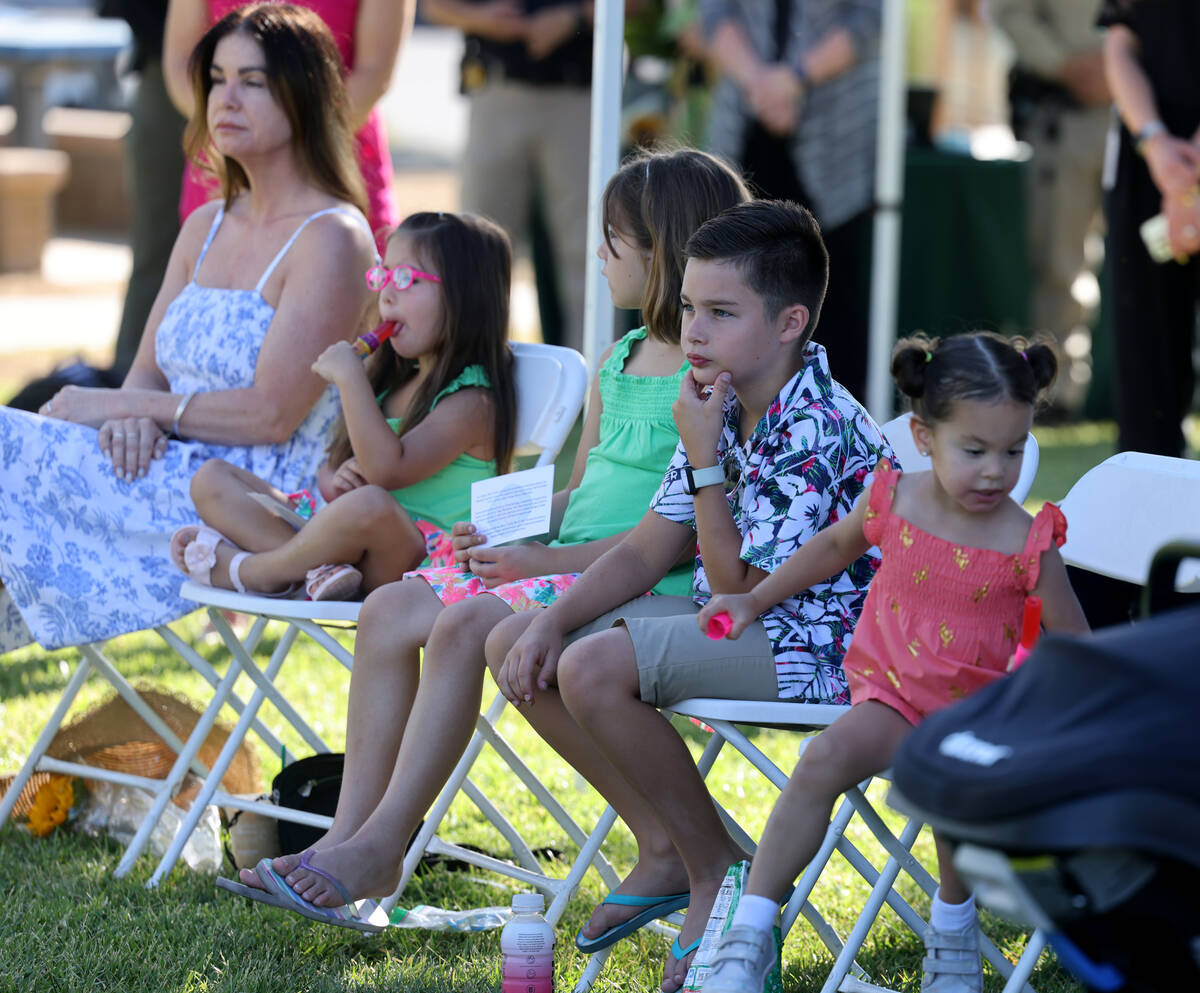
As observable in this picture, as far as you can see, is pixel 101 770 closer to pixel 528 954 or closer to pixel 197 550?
pixel 197 550

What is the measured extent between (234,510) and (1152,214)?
2493 millimetres

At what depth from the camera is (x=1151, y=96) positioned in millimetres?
4320

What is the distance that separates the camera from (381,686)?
284 cm

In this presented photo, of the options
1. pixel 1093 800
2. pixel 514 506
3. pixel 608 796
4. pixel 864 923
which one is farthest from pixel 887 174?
pixel 1093 800

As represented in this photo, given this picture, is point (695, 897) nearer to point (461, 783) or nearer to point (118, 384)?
point (461, 783)

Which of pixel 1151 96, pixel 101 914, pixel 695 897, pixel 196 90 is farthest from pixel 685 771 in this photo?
pixel 1151 96

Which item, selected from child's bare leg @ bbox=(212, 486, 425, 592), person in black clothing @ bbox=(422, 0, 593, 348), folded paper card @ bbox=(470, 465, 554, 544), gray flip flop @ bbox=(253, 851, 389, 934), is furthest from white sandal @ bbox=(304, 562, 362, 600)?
person in black clothing @ bbox=(422, 0, 593, 348)

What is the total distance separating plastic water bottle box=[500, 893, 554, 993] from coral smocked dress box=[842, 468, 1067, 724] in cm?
60

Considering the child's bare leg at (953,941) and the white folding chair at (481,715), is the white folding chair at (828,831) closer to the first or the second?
the child's bare leg at (953,941)

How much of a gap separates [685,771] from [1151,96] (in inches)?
102

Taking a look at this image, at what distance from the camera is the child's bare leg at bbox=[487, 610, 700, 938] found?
8.65 ft

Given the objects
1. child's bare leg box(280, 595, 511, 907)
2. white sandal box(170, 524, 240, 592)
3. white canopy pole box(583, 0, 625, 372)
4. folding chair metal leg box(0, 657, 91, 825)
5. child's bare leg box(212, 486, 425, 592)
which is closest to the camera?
child's bare leg box(280, 595, 511, 907)

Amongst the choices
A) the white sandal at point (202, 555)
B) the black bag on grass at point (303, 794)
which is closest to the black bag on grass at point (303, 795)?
the black bag on grass at point (303, 794)

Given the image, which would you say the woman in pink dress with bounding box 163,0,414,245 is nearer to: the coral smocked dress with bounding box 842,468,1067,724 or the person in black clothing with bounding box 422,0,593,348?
the coral smocked dress with bounding box 842,468,1067,724
